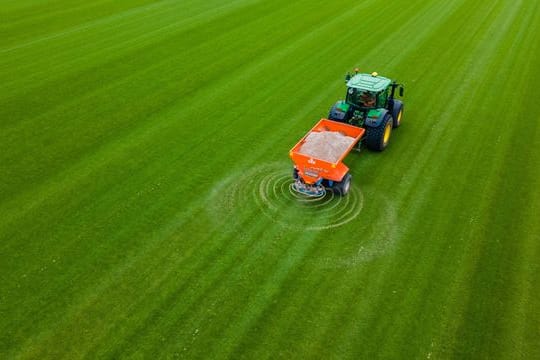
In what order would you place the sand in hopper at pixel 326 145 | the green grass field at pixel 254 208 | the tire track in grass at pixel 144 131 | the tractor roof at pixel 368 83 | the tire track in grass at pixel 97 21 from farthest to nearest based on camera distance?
the tire track in grass at pixel 97 21
the tractor roof at pixel 368 83
the sand in hopper at pixel 326 145
the tire track in grass at pixel 144 131
the green grass field at pixel 254 208

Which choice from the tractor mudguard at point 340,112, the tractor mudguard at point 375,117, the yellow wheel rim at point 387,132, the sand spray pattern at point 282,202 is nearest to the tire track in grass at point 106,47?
the tractor mudguard at point 340,112

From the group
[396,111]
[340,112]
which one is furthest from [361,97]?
[396,111]

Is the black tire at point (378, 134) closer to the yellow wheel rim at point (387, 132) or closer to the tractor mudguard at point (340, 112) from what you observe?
the yellow wheel rim at point (387, 132)

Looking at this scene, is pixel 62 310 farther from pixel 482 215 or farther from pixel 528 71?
pixel 528 71

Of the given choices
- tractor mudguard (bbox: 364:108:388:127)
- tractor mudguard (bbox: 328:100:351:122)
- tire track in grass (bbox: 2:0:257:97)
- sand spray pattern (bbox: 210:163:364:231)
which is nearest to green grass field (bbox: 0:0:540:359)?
sand spray pattern (bbox: 210:163:364:231)

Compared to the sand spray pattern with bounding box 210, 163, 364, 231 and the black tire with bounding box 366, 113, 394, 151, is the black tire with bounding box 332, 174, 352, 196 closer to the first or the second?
the sand spray pattern with bounding box 210, 163, 364, 231
